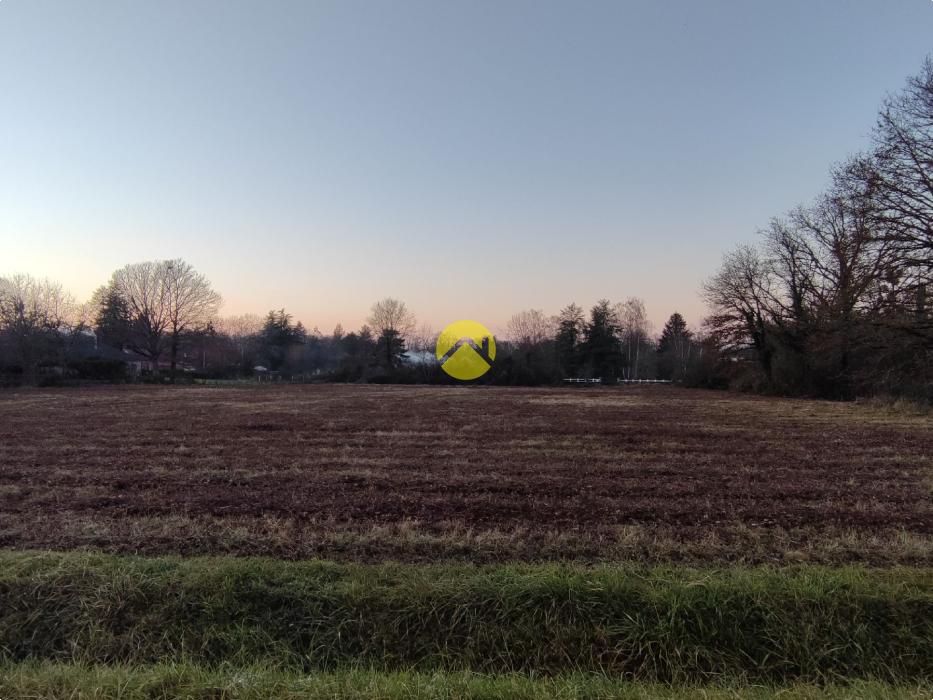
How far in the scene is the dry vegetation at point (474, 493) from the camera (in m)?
5.03

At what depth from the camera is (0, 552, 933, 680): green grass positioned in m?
3.19

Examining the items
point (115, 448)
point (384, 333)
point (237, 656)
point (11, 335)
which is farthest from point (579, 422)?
point (384, 333)

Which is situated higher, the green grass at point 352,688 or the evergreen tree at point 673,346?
the evergreen tree at point 673,346

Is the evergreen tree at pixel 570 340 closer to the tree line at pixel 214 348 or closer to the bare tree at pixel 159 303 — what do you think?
the tree line at pixel 214 348

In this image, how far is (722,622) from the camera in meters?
3.36

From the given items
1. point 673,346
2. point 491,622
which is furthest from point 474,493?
point 673,346

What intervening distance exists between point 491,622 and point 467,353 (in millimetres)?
55066

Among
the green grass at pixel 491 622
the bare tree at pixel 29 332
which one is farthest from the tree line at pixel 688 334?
the green grass at pixel 491 622

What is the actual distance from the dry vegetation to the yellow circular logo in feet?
139

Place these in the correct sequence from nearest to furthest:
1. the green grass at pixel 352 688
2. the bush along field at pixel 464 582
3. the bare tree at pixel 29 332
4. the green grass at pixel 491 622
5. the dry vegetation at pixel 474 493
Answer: the green grass at pixel 352 688, the bush along field at pixel 464 582, the green grass at pixel 491 622, the dry vegetation at pixel 474 493, the bare tree at pixel 29 332

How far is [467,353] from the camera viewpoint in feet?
192

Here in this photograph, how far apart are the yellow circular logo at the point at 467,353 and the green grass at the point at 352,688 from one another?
54.4m

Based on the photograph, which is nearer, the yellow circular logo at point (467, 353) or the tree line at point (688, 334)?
the tree line at point (688, 334)

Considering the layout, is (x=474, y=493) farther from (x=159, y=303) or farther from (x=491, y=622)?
(x=159, y=303)
